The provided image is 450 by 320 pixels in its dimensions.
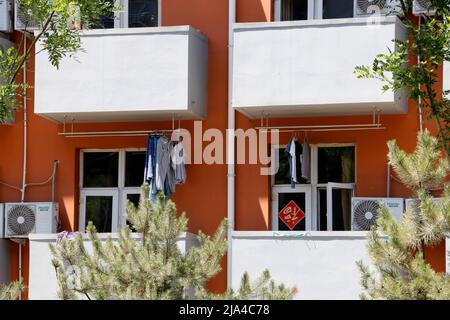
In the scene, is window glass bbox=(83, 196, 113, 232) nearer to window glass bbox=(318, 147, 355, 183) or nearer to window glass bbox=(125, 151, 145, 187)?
window glass bbox=(125, 151, 145, 187)

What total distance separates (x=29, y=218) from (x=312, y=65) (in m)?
4.14

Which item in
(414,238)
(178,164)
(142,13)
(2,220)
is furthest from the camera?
(142,13)

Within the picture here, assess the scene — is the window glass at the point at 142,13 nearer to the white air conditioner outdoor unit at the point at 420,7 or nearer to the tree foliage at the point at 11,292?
the white air conditioner outdoor unit at the point at 420,7

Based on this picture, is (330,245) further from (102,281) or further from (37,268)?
(102,281)

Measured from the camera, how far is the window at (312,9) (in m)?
16.7

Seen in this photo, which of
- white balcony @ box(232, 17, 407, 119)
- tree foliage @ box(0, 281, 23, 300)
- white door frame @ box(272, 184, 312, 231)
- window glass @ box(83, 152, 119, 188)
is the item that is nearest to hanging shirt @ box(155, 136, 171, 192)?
window glass @ box(83, 152, 119, 188)

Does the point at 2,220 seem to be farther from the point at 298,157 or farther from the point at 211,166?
the point at 298,157

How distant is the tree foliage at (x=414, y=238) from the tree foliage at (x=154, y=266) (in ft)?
2.65

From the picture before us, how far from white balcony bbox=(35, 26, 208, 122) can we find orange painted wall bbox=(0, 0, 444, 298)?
1.39ft

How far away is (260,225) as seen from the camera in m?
16.6

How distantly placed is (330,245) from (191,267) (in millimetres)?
4469

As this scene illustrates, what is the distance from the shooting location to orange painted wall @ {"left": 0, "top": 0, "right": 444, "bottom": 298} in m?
16.2

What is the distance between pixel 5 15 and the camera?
17.4 m

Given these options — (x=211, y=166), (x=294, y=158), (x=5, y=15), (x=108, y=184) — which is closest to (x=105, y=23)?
(x=5, y=15)
